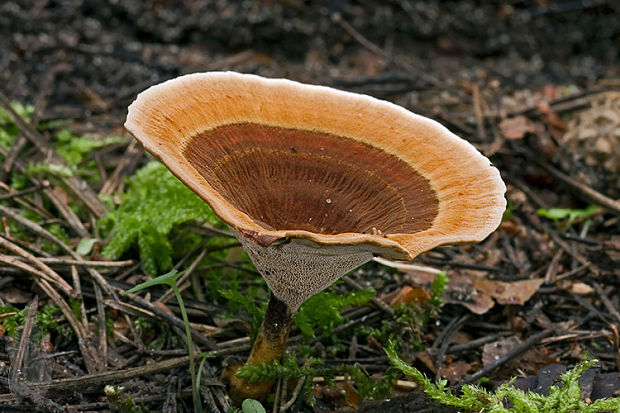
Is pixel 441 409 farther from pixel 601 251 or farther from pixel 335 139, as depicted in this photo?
pixel 601 251

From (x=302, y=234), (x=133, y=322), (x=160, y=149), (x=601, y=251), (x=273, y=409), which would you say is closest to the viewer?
(x=302, y=234)

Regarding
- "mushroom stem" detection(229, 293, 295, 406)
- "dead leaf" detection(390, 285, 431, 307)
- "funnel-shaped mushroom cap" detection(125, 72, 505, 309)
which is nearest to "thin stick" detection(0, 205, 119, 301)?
"mushroom stem" detection(229, 293, 295, 406)

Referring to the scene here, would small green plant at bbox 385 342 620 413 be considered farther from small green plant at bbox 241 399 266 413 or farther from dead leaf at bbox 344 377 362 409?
small green plant at bbox 241 399 266 413

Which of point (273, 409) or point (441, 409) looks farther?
point (273, 409)

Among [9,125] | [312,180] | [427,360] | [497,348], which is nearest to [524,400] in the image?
[427,360]

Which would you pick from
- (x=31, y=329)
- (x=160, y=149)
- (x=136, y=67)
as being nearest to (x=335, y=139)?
(x=160, y=149)

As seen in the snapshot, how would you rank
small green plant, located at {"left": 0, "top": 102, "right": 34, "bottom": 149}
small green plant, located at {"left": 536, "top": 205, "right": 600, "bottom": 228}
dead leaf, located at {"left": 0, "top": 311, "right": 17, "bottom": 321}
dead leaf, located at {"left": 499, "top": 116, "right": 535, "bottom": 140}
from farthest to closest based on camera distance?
dead leaf, located at {"left": 499, "top": 116, "right": 535, "bottom": 140} → small green plant, located at {"left": 536, "top": 205, "right": 600, "bottom": 228} → small green plant, located at {"left": 0, "top": 102, "right": 34, "bottom": 149} → dead leaf, located at {"left": 0, "top": 311, "right": 17, "bottom": 321}

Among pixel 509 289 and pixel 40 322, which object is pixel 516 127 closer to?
pixel 509 289
